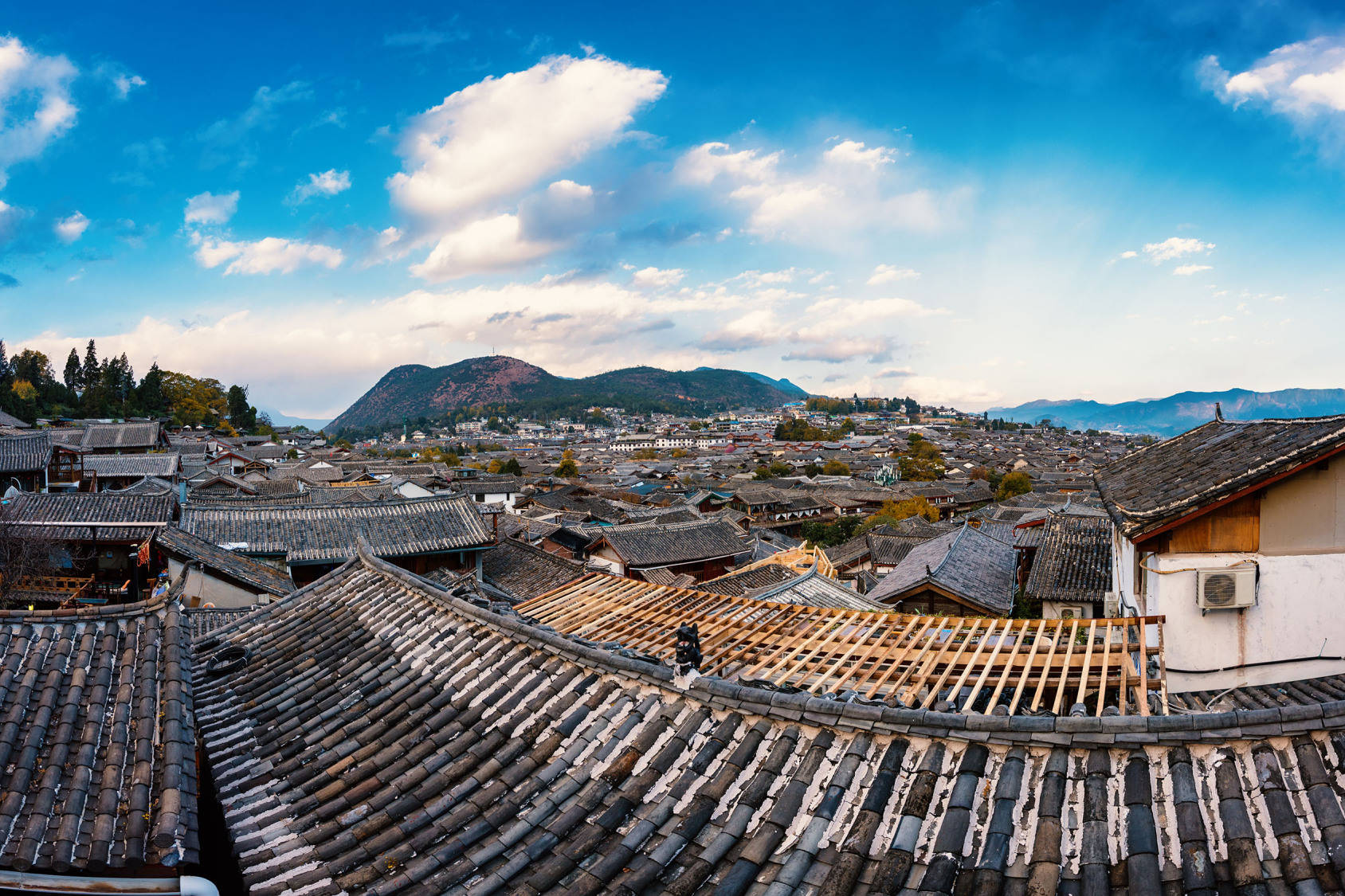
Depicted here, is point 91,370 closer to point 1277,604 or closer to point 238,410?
point 238,410

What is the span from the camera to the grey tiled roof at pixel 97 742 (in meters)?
3.84

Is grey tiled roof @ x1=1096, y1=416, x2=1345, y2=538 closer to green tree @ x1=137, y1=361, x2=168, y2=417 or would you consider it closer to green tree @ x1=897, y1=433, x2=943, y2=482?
green tree @ x1=897, y1=433, x2=943, y2=482

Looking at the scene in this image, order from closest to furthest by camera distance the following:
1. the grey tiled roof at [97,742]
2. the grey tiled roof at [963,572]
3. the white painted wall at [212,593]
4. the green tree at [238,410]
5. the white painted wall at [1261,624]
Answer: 1. the grey tiled roof at [97,742]
2. the white painted wall at [1261,624]
3. the white painted wall at [212,593]
4. the grey tiled roof at [963,572]
5. the green tree at [238,410]

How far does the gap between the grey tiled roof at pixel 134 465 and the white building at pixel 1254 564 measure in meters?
49.4

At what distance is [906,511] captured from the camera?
61.8 metres

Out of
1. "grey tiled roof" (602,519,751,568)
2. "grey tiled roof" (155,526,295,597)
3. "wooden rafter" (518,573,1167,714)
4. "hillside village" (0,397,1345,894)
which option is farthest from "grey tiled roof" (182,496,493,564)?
"wooden rafter" (518,573,1167,714)

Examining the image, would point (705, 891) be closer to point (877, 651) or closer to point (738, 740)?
point (738, 740)

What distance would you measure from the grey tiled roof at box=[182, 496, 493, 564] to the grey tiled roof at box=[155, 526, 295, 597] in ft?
6.90

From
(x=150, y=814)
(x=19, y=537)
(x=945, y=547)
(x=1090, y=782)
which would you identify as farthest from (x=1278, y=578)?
(x=19, y=537)

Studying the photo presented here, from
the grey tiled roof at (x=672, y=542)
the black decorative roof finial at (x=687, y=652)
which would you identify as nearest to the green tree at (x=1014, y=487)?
the grey tiled roof at (x=672, y=542)

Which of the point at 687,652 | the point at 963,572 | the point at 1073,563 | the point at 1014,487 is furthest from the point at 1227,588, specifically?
the point at 1014,487

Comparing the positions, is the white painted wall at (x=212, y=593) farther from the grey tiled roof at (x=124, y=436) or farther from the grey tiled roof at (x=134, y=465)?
the grey tiled roof at (x=124, y=436)

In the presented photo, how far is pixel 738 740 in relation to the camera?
4547 millimetres

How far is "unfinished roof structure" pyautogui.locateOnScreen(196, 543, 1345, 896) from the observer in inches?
132
